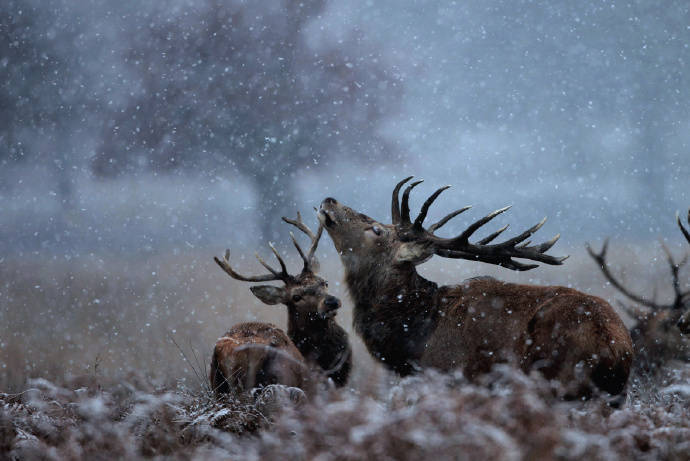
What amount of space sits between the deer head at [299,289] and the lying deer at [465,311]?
5.01 ft

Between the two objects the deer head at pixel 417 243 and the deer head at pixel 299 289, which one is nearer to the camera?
the deer head at pixel 417 243

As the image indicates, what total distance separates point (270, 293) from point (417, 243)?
327 cm

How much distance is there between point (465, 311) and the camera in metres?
5.64

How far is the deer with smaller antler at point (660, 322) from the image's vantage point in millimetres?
8789

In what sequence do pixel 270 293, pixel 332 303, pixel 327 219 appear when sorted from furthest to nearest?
1. pixel 270 293
2. pixel 332 303
3. pixel 327 219

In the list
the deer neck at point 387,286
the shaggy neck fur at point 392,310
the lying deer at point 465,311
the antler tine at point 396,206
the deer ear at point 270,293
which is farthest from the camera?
the deer ear at point 270,293

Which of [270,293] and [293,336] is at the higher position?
[270,293]

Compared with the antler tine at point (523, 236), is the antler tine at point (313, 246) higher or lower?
higher

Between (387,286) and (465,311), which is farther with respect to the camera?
(387,286)

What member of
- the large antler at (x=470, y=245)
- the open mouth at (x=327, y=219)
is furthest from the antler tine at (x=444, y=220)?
the open mouth at (x=327, y=219)

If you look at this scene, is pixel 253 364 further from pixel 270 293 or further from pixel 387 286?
pixel 270 293

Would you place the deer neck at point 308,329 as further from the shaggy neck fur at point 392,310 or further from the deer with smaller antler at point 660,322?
the deer with smaller antler at point 660,322

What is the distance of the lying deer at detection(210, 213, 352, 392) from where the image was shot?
636 cm

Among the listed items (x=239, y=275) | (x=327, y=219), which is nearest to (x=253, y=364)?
(x=327, y=219)
